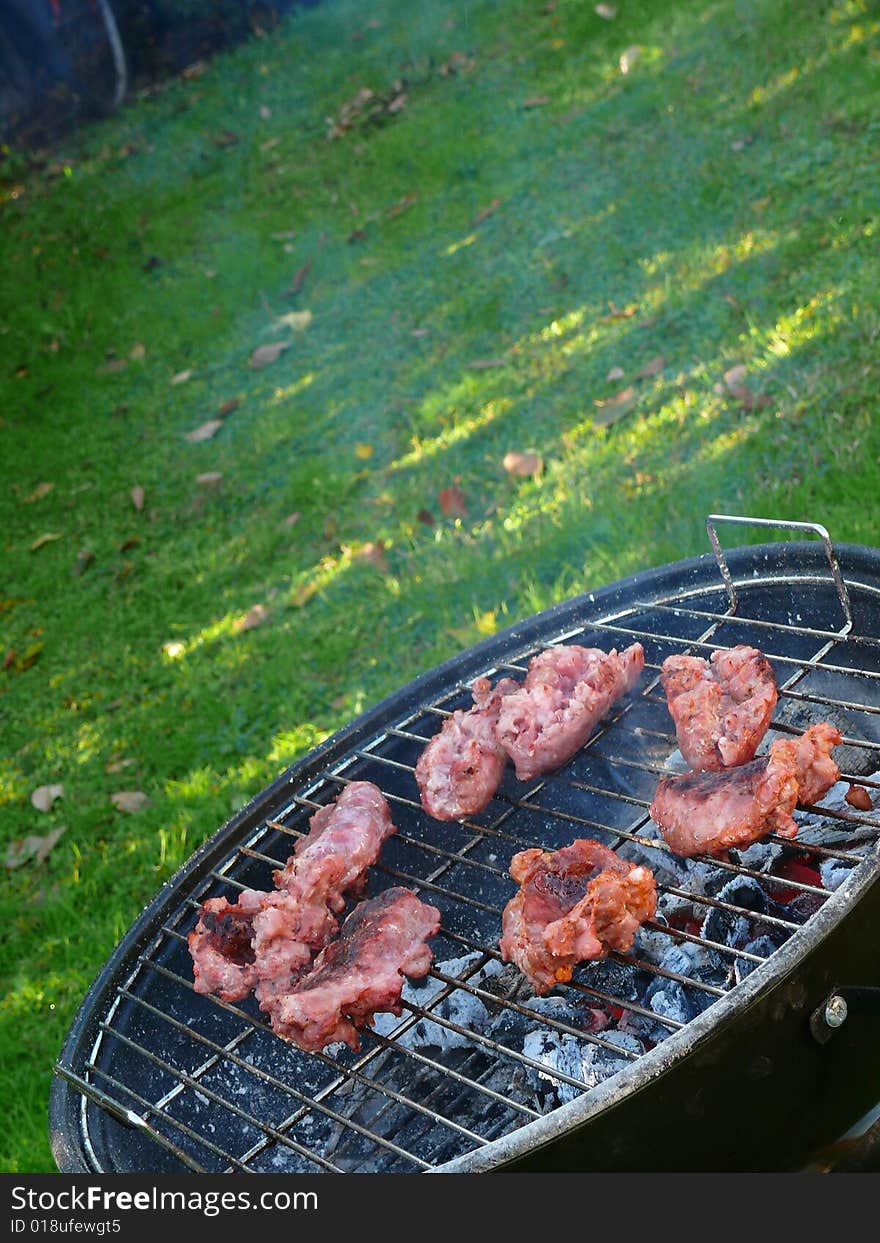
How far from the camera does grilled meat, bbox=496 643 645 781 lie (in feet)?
9.00

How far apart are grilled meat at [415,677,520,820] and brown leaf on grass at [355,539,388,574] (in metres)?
2.56

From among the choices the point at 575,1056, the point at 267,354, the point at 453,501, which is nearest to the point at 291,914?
the point at 575,1056

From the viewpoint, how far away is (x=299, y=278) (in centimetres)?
783

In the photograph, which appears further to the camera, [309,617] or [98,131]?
[98,131]

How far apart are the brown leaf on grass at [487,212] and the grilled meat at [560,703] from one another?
198 inches

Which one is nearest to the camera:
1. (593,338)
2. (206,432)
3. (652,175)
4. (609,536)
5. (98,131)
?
(609,536)

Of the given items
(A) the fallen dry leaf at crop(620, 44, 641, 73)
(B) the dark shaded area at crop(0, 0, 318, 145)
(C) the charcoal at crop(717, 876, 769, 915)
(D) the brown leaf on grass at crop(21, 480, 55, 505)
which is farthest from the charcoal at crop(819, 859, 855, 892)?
(B) the dark shaded area at crop(0, 0, 318, 145)

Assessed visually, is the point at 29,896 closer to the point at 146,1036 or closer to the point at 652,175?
the point at 146,1036

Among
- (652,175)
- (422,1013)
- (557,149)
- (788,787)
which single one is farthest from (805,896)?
(557,149)

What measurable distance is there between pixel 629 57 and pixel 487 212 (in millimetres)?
1539

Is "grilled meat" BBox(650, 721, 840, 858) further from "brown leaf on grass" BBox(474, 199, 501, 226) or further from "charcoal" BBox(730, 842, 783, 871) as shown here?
"brown leaf on grass" BBox(474, 199, 501, 226)

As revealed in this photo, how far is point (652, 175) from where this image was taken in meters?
6.63

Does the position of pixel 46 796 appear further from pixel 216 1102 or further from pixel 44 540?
pixel 216 1102

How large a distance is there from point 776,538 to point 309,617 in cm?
209
